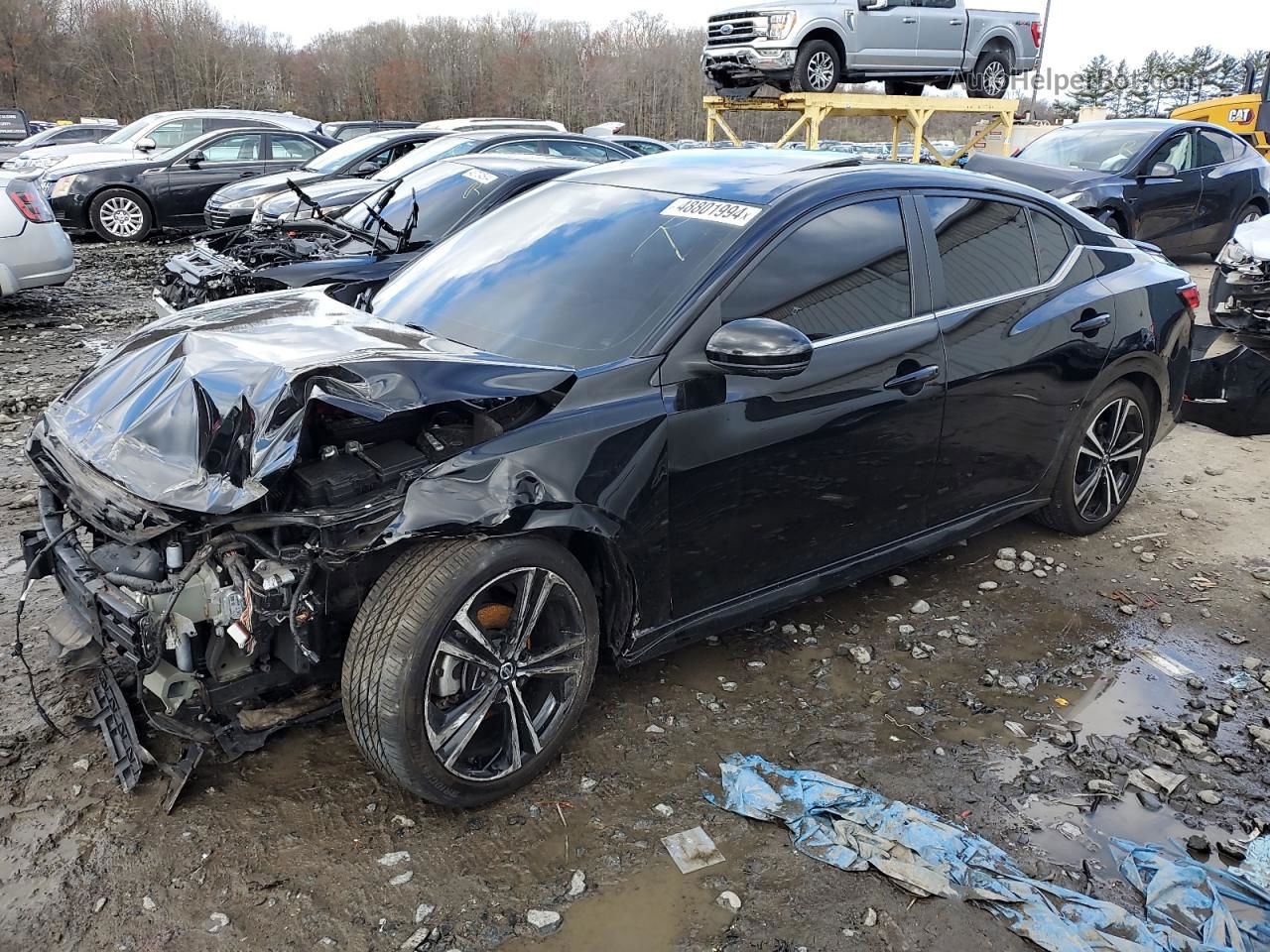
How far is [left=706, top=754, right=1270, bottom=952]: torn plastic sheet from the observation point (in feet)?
8.04

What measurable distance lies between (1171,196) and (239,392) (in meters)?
11.1

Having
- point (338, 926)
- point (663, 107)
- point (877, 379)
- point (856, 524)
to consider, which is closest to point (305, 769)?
point (338, 926)

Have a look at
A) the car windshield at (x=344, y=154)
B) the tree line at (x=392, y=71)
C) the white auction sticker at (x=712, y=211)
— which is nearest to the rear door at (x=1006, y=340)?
the white auction sticker at (x=712, y=211)

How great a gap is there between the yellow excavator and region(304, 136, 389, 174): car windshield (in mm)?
12486

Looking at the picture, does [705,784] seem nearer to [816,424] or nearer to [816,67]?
[816,424]

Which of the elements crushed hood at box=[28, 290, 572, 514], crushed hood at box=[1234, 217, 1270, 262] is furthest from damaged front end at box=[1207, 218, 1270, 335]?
crushed hood at box=[28, 290, 572, 514]

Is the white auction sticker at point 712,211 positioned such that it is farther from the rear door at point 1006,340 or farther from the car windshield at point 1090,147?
the car windshield at point 1090,147

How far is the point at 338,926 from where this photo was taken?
2.44 m

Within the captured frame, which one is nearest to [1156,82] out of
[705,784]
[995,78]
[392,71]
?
[392,71]

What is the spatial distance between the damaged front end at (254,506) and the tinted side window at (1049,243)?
2.45 m

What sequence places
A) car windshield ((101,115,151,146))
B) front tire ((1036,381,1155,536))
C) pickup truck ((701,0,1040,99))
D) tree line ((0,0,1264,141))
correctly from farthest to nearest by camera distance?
tree line ((0,0,1264,141)) < car windshield ((101,115,151,146)) < pickup truck ((701,0,1040,99)) < front tire ((1036,381,1155,536))

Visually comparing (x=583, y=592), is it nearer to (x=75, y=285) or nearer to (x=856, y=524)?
(x=856, y=524)

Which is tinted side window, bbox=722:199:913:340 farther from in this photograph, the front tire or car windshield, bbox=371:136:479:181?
car windshield, bbox=371:136:479:181

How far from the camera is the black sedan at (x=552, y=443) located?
2.60 metres
